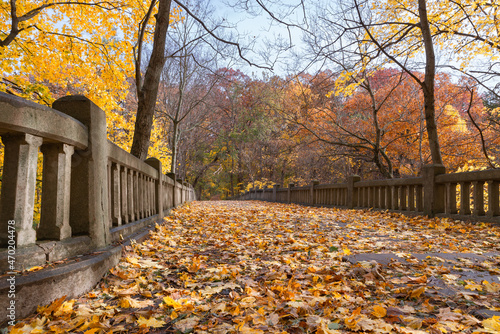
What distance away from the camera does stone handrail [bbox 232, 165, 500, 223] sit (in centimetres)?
532

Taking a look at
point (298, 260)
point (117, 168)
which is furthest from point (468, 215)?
point (117, 168)

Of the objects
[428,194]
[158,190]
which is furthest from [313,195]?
[158,190]

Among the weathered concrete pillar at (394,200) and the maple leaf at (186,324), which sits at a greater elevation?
the weathered concrete pillar at (394,200)

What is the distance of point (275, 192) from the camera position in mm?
19359

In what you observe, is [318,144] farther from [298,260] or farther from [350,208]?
[298,260]

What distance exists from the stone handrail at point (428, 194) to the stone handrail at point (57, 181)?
591 cm

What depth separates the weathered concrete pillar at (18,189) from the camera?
6.27 feet

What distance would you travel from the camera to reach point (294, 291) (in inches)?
87.4

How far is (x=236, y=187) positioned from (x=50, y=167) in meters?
34.5

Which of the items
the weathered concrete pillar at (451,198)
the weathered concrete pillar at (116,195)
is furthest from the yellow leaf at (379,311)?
the weathered concrete pillar at (451,198)

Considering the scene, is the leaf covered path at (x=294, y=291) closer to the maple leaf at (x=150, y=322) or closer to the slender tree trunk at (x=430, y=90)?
the maple leaf at (x=150, y=322)

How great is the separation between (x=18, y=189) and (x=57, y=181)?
375mm

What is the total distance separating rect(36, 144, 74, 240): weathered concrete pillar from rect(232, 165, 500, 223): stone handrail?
20.1 feet

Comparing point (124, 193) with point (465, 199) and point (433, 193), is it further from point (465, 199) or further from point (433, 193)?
point (433, 193)
